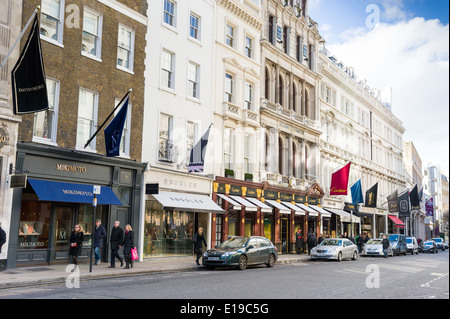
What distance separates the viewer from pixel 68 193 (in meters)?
19.5

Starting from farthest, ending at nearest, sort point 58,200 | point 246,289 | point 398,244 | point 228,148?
point 398,244 → point 228,148 → point 58,200 → point 246,289

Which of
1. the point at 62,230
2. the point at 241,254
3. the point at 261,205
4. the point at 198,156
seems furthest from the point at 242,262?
the point at 261,205

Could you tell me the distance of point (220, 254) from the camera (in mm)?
20984

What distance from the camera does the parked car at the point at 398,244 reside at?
40.1 meters

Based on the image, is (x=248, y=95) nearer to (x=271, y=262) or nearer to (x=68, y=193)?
(x=271, y=262)

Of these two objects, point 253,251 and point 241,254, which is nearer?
point 241,254

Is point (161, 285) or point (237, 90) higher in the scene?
point (237, 90)

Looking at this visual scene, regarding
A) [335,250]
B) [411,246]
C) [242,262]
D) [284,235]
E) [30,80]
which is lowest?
[242,262]

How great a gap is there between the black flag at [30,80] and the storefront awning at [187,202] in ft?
29.3

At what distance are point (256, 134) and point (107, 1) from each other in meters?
14.4

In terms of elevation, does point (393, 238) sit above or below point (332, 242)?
above

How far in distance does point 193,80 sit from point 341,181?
1695 centimetres

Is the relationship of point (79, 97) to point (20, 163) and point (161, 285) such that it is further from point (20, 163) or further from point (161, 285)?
point (161, 285)
